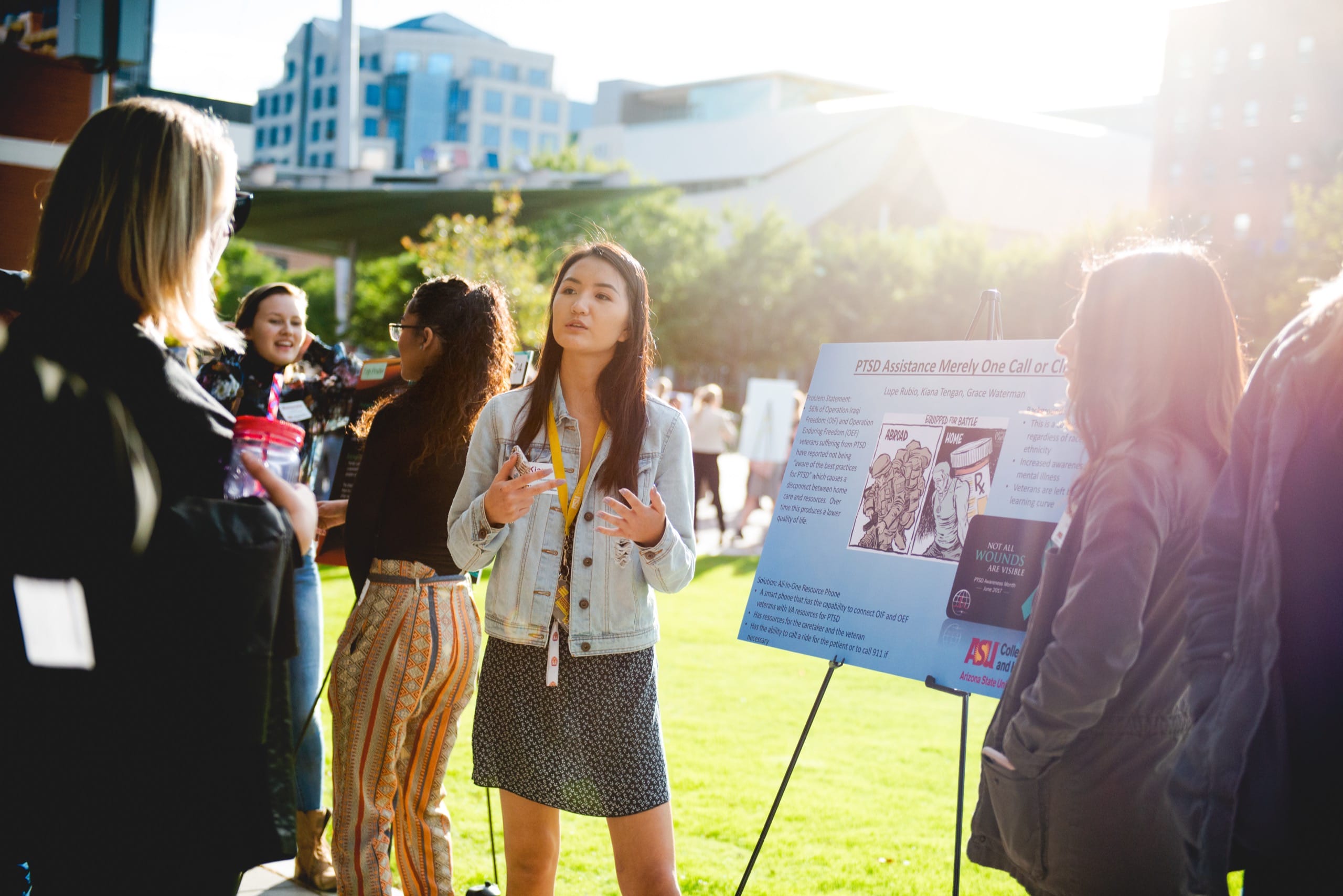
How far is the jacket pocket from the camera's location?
193 centimetres

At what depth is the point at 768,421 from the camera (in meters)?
15.4

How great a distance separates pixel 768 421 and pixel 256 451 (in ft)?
45.4

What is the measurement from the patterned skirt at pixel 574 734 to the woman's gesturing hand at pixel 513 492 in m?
0.37

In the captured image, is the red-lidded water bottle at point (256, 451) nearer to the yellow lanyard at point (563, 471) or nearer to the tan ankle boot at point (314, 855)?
the yellow lanyard at point (563, 471)

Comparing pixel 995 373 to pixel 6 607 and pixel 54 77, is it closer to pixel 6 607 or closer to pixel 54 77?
pixel 6 607

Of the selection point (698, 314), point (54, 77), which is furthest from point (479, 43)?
point (54, 77)

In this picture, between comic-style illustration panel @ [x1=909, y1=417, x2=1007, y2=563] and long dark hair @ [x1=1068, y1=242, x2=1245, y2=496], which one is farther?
comic-style illustration panel @ [x1=909, y1=417, x2=1007, y2=563]

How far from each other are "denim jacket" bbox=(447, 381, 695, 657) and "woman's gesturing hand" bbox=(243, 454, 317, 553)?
687 millimetres

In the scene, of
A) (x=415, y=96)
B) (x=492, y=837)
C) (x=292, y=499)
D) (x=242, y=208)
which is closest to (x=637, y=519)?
(x=292, y=499)

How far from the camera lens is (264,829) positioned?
172 cm

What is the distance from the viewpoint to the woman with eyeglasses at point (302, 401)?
136 inches

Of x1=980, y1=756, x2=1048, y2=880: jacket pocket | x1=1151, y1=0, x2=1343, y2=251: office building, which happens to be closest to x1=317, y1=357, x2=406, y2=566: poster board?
x1=980, y1=756, x2=1048, y2=880: jacket pocket

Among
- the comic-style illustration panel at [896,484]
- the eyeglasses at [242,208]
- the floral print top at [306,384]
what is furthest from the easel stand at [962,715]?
the floral print top at [306,384]

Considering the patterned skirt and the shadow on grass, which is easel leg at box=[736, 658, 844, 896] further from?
the shadow on grass
